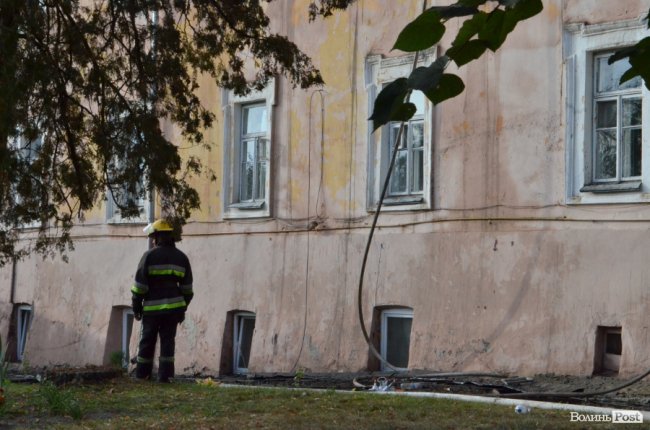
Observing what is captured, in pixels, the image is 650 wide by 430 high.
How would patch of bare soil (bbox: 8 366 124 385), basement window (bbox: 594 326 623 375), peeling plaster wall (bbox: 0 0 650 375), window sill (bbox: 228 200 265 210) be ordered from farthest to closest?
window sill (bbox: 228 200 265 210)
peeling plaster wall (bbox: 0 0 650 375)
basement window (bbox: 594 326 623 375)
patch of bare soil (bbox: 8 366 124 385)

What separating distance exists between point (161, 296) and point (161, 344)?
0.55 meters

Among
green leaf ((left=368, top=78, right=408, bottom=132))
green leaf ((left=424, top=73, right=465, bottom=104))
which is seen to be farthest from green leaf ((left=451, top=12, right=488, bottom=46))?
green leaf ((left=368, top=78, right=408, bottom=132))

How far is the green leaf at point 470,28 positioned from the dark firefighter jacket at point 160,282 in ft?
30.9

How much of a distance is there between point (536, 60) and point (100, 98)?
5238 millimetres

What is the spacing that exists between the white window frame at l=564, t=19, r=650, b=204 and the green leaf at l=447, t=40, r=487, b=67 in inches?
376

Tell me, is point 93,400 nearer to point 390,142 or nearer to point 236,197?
point 390,142

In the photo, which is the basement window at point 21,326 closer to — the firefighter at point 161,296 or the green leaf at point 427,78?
the firefighter at point 161,296

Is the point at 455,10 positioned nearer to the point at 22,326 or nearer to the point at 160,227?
the point at 160,227

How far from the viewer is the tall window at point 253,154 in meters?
19.9

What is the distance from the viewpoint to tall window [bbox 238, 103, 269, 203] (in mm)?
19906

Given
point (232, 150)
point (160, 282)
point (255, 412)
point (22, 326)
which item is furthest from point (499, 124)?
point (22, 326)

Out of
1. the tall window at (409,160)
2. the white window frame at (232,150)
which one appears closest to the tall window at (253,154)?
the white window frame at (232,150)

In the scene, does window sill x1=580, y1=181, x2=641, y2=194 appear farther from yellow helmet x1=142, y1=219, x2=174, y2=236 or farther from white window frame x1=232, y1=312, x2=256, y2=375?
white window frame x1=232, y1=312, x2=256, y2=375

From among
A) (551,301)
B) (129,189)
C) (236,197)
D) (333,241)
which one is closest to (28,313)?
(236,197)
